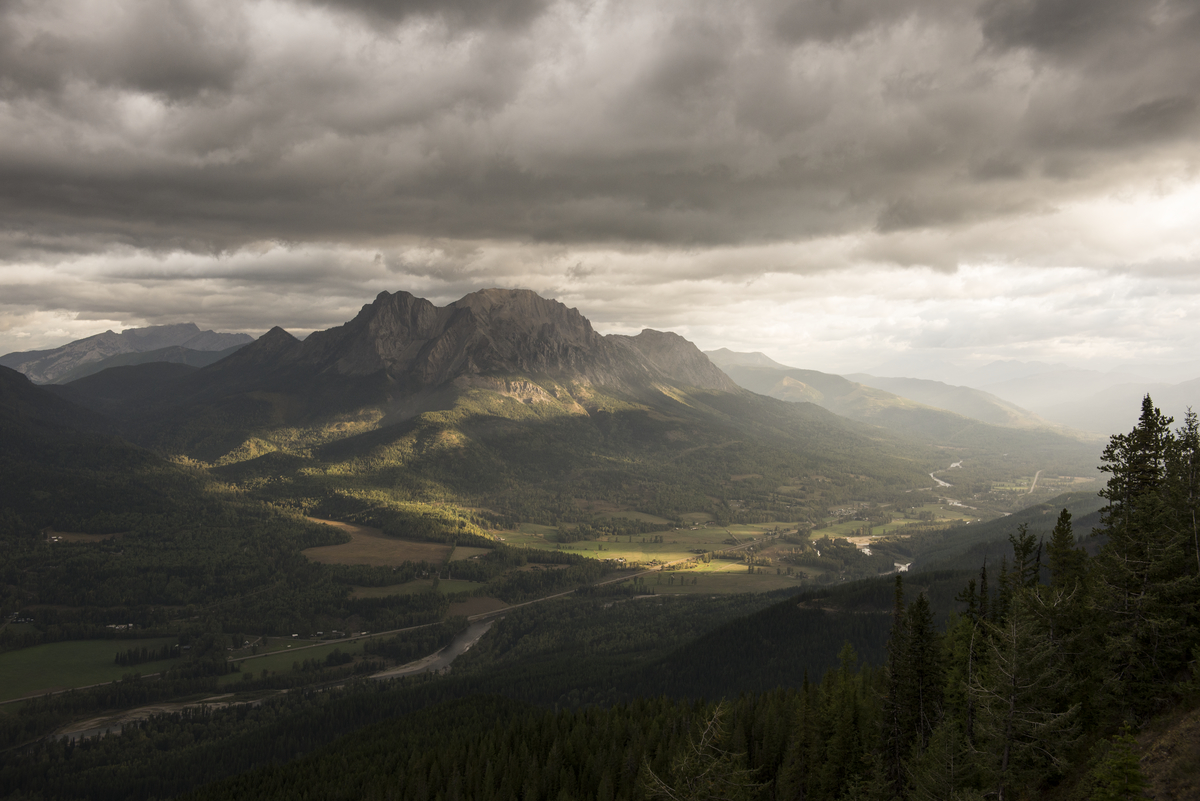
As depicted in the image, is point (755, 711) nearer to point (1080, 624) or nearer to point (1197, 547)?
point (1080, 624)

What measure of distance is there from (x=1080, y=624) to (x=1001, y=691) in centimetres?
1656

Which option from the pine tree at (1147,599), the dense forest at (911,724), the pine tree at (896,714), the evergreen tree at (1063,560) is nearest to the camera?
the dense forest at (911,724)

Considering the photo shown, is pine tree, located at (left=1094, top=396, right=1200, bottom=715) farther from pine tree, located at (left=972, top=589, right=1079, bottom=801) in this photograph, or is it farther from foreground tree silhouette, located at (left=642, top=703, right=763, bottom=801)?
foreground tree silhouette, located at (left=642, top=703, right=763, bottom=801)

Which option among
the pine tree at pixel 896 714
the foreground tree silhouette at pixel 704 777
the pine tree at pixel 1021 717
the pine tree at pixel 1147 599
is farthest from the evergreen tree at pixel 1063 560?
the foreground tree silhouette at pixel 704 777

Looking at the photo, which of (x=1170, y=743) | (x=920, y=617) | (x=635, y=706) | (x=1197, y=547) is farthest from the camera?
(x=635, y=706)

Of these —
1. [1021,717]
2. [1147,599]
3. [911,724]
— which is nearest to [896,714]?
[911,724]

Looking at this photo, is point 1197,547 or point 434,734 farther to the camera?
point 434,734

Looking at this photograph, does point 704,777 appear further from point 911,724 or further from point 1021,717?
point 911,724

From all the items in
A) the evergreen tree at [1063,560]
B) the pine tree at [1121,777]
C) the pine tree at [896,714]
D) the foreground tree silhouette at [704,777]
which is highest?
the evergreen tree at [1063,560]

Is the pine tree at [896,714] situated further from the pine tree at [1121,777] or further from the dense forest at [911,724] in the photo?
the pine tree at [1121,777]

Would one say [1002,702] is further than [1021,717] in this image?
Yes

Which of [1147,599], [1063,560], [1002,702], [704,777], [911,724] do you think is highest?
[1147,599]

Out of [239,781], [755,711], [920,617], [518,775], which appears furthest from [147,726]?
[920,617]

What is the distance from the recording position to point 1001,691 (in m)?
45.8
